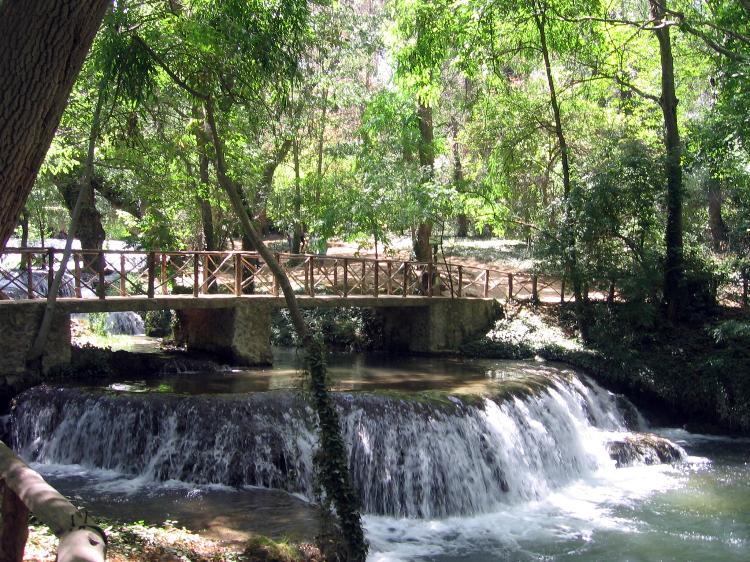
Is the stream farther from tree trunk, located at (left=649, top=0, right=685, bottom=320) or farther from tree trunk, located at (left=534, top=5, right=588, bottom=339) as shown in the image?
tree trunk, located at (left=649, top=0, right=685, bottom=320)

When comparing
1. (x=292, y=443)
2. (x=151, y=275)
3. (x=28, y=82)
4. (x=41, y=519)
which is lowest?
(x=292, y=443)

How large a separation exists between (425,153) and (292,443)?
43.9 feet

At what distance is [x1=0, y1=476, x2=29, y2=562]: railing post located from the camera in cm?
354

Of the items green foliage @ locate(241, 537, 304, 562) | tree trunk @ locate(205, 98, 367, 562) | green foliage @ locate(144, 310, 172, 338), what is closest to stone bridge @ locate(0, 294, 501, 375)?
green foliage @ locate(144, 310, 172, 338)

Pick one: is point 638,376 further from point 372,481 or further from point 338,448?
point 338,448

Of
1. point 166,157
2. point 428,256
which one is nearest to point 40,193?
point 166,157

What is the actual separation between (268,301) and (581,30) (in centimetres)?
962

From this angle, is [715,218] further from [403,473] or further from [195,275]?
[403,473]

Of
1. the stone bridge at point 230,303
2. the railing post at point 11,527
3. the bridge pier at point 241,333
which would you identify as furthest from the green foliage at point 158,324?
the railing post at point 11,527

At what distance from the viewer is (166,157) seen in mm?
15781

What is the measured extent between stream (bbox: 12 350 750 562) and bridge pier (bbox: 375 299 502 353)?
6292 millimetres

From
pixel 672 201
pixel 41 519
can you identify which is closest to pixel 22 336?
pixel 41 519

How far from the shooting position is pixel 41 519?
8.84 ft

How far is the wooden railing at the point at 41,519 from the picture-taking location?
7.39 feet
